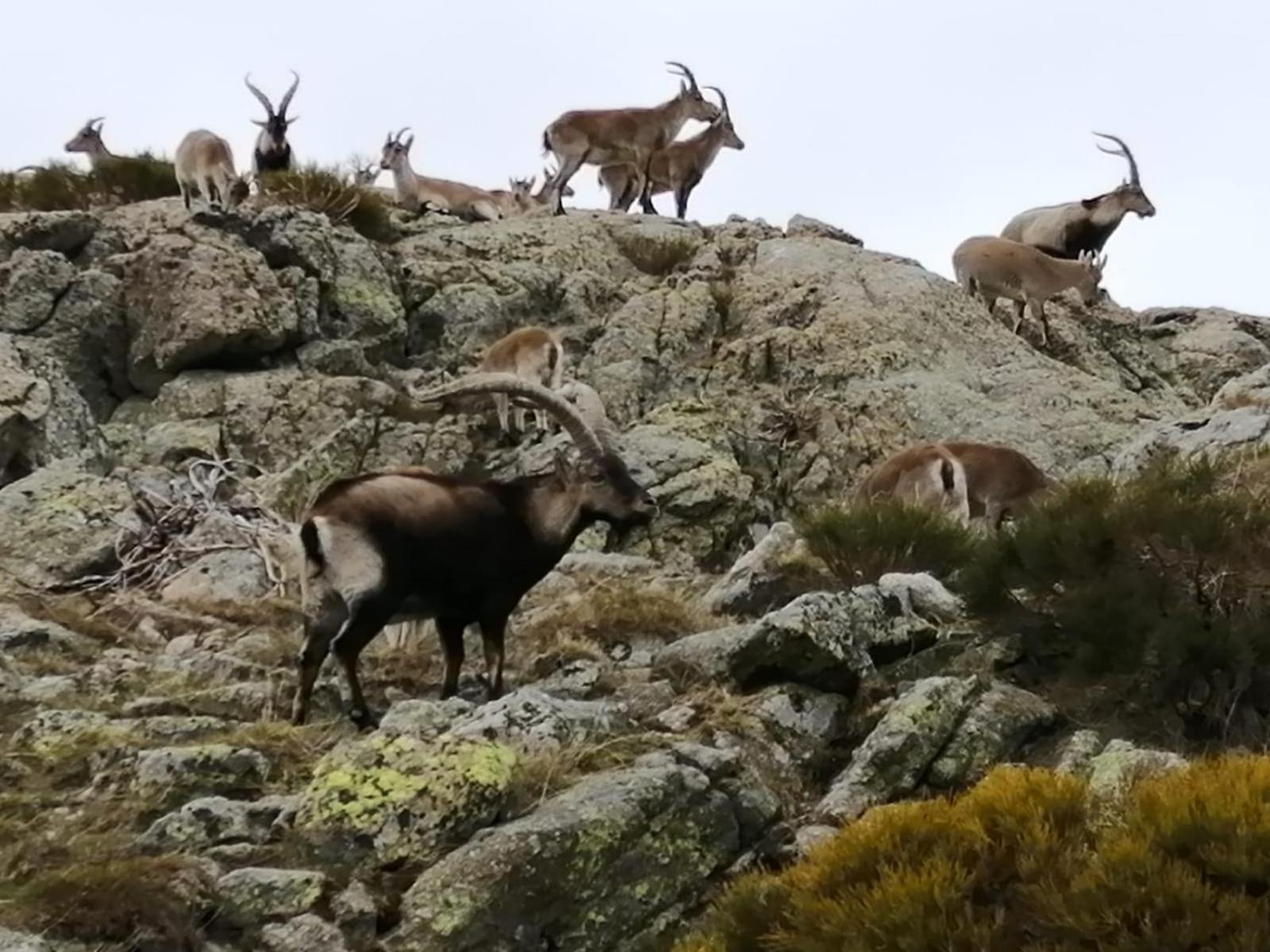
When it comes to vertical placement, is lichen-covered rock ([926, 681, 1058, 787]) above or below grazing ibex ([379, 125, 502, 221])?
below

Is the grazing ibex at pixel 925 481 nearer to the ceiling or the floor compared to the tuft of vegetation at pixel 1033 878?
A: nearer to the ceiling

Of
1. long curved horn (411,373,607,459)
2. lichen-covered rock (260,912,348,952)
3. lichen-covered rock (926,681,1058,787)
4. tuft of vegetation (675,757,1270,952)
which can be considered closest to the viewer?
tuft of vegetation (675,757,1270,952)

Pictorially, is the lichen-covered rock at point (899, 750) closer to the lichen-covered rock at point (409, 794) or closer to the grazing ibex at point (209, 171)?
the lichen-covered rock at point (409, 794)

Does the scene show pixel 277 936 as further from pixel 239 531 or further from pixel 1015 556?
pixel 239 531

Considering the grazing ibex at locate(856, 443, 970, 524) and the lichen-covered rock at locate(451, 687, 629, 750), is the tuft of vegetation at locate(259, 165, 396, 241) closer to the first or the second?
the grazing ibex at locate(856, 443, 970, 524)

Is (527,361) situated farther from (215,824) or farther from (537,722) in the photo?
(215,824)

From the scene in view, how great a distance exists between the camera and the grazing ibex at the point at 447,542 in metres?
8.20

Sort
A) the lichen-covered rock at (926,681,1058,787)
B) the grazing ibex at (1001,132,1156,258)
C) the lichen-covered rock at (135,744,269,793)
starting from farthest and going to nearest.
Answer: the grazing ibex at (1001,132,1156,258) → the lichen-covered rock at (926,681,1058,787) → the lichen-covered rock at (135,744,269,793)

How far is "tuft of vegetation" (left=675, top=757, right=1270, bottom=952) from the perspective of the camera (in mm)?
5172

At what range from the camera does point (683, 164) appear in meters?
24.9

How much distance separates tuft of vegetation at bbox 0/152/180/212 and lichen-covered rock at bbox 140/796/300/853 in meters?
13.4

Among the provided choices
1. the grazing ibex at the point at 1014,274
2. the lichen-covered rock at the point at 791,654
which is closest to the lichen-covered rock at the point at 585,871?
the lichen-covered rock at the point at 791,654

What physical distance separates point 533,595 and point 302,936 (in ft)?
17.5

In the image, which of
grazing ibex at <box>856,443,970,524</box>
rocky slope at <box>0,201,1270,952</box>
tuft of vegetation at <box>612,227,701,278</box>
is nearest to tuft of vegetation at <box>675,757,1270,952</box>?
rocky slope at <box>0,201,1270,952</box>
